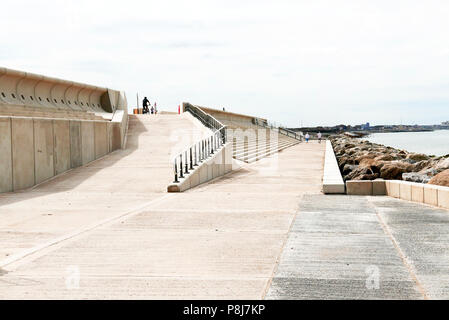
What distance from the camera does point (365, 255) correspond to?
575 cm

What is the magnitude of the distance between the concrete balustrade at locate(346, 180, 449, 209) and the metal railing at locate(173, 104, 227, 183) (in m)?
4.31

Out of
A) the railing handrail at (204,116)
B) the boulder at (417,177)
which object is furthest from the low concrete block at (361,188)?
the railing handrail at (204,116)

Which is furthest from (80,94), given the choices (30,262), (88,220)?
(30,262)

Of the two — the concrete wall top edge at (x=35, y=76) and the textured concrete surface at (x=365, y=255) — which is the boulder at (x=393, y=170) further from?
the concrete wall top edge at (x=35, y=76)

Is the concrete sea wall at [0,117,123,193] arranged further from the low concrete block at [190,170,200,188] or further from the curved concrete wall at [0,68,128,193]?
the low concrete block at [190,170,200,188]

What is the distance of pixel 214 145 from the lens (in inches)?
684

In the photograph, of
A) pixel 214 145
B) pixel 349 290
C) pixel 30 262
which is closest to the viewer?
pixel 349 290

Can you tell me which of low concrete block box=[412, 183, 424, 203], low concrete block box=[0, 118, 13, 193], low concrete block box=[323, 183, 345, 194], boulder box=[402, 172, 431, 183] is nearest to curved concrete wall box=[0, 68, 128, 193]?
low concrete block box=[0, 118, 13, 193]

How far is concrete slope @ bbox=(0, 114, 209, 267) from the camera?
292 inches

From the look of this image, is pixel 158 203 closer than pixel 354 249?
No

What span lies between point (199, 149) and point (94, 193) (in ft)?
12.0

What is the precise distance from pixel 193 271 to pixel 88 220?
3685 mm
